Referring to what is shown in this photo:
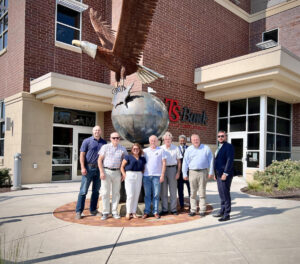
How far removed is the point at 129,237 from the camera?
4.27 meters

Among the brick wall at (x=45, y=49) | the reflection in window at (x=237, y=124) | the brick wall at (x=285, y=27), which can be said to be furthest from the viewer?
the brick wall at (x=285, y=27)

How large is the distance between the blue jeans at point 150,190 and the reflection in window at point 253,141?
8625 mm

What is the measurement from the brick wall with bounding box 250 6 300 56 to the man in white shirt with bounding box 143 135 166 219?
12469mm

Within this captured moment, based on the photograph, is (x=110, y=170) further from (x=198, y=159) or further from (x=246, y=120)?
(x=246, y=120)

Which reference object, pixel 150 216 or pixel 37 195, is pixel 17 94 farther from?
pixel 150 216

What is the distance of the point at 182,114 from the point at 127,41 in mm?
7266

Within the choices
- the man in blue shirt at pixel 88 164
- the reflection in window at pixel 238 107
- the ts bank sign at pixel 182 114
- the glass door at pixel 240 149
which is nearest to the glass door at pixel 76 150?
the ts bank sign at pixel 182 114

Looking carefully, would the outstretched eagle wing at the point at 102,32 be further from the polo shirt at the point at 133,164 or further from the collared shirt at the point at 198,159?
the collared shirt at the point at 198,159

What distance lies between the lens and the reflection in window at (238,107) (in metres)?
13.5

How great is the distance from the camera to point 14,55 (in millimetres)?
11625

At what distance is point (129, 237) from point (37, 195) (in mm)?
4781

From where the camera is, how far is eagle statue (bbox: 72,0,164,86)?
527cm

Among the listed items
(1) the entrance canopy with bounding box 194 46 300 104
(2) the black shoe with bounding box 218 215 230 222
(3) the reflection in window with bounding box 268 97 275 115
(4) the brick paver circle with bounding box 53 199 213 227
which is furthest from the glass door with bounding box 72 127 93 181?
(3) the reflection in window with bounding box 268 97 275 115

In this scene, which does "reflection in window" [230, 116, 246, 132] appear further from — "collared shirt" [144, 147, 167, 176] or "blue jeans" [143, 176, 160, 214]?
"blue jeans" [143, 176, 160, 214]
